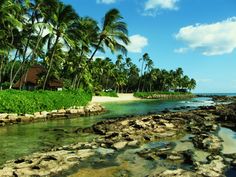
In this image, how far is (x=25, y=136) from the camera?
22.4m

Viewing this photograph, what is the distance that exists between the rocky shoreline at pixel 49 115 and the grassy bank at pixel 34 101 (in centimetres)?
49

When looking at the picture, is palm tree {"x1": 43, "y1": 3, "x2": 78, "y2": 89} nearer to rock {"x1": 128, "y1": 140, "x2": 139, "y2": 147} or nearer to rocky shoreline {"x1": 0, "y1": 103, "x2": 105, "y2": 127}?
rocky shoreline {"x1": 0, "y1": 103, "x2": 105, "y2": 127}

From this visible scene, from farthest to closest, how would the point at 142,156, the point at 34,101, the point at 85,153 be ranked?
the point at 34,101 < the point at 85,153 < the point at 142,156

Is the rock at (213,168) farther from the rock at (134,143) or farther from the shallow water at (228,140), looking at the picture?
the rock at (134,143)

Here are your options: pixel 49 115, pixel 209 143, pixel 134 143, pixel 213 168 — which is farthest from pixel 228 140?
pixel 49 115

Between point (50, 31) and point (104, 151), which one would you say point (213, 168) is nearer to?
point (104, 151)

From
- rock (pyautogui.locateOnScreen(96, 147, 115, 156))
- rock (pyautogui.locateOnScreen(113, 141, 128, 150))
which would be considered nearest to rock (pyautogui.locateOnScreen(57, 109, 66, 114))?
rock (pyautogui.locateOnScreen(113, 141, 128, 150))

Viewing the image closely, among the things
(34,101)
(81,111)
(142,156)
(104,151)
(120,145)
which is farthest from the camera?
(81,111)

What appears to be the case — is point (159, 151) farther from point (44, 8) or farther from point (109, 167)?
point (44, 8)

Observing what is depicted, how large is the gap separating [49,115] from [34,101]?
7.80 feet

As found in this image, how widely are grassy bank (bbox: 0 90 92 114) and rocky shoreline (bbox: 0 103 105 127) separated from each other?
49cm

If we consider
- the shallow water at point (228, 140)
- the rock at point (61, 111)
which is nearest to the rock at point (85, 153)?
the shallow water at point (228, 140)

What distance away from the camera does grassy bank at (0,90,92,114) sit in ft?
99.2

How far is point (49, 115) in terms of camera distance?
1371 inches
